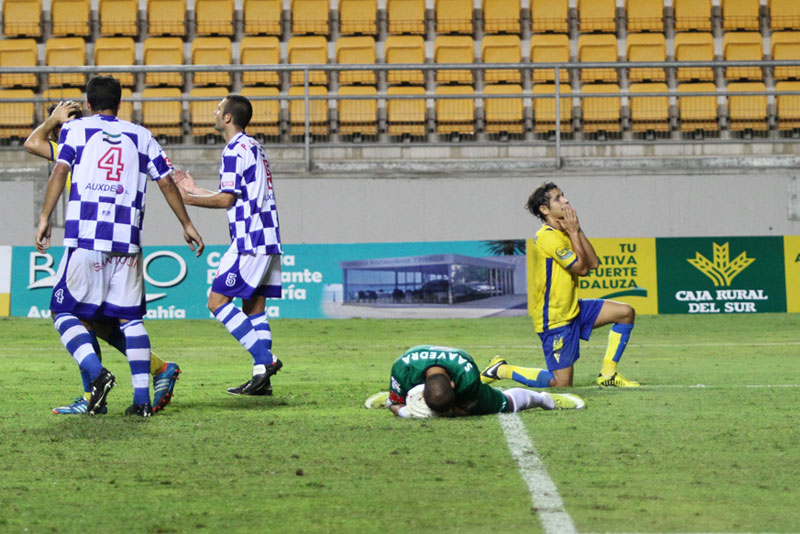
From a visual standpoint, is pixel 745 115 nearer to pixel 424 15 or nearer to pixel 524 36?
pixel 524 36

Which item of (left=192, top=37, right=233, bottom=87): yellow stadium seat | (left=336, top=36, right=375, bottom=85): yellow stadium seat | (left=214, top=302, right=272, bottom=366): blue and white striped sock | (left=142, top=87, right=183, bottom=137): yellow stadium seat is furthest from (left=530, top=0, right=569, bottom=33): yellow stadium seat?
(left=214, top=302, right=272, bottom=366): blue and white striped sock

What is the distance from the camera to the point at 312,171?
1594cm

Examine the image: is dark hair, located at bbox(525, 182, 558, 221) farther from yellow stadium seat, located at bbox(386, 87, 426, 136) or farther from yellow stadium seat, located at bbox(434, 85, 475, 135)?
yellow stadium seat, located at bbox(386, 87, 426, 136)

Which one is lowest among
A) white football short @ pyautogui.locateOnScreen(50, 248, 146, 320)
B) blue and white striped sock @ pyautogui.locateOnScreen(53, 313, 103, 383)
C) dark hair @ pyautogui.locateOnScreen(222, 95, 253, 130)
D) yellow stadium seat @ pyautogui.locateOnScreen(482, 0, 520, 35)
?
blue and white striped sock @ pyautogui.locateOnScreen(53, 313, 103, 383)

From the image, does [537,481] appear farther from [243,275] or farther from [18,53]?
[18,53]

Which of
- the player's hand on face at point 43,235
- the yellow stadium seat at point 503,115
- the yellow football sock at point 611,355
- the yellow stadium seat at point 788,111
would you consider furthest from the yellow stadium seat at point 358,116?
the player's hand on face at point 43,235

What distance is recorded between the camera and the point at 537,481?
4105 mm

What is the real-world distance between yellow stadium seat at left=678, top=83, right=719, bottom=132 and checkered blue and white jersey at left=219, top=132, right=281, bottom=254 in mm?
11849

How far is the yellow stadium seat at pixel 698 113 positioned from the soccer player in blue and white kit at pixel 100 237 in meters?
13.0

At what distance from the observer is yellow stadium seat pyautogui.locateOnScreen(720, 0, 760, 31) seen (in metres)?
19.8

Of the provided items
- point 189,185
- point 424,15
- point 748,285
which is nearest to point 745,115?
point 748,285

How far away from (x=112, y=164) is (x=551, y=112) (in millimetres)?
11877

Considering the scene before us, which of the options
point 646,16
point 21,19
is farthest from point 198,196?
point 646,16

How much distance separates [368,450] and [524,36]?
52.9 ft
